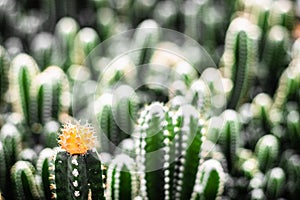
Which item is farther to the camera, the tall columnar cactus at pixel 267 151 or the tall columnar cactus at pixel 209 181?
the tall columnar cactus at pixel 267 151

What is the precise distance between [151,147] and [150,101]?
0.72 meters

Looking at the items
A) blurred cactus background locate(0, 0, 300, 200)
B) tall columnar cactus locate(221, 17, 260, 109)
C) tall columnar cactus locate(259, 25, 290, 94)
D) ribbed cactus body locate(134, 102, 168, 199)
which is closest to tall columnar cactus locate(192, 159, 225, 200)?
blurred cactus background locate(0, 0, 300, 200)

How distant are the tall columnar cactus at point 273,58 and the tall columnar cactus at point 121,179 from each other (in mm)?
1102

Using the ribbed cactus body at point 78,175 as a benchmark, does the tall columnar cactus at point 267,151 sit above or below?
above

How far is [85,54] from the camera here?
294 centimetres

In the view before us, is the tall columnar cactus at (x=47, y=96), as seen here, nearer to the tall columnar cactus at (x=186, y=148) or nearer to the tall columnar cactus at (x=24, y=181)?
the tall columnar cactus at (x=24, y=181)

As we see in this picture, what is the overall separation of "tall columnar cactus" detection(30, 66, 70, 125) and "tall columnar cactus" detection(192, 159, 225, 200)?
0.61 m

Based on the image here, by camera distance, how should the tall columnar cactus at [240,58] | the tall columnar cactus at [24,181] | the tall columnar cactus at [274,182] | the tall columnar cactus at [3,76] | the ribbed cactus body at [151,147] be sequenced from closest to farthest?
the ribbed cactus body at [151,147], the tall columnar cactus at [24,181], the tall columnar cactus at [274,182], the tall columnar cactus at [240,58], the tall columnar cactus at [3,76]

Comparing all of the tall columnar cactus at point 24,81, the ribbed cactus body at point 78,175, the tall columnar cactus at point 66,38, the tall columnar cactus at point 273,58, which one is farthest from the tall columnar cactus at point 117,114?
the tall columnar cactus at point 273,58

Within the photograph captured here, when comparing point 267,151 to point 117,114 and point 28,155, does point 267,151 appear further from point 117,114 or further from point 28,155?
point 28,155

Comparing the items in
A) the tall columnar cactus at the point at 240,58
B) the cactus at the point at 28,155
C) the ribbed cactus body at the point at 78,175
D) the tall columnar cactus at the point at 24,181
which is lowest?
the ribbed cactus body at the point at 78,175

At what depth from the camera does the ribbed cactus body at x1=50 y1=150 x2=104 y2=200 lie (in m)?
1.72

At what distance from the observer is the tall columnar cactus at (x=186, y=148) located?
2002 millimetres

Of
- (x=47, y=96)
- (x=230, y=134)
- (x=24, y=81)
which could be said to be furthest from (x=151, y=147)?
(x=24, y=81)
